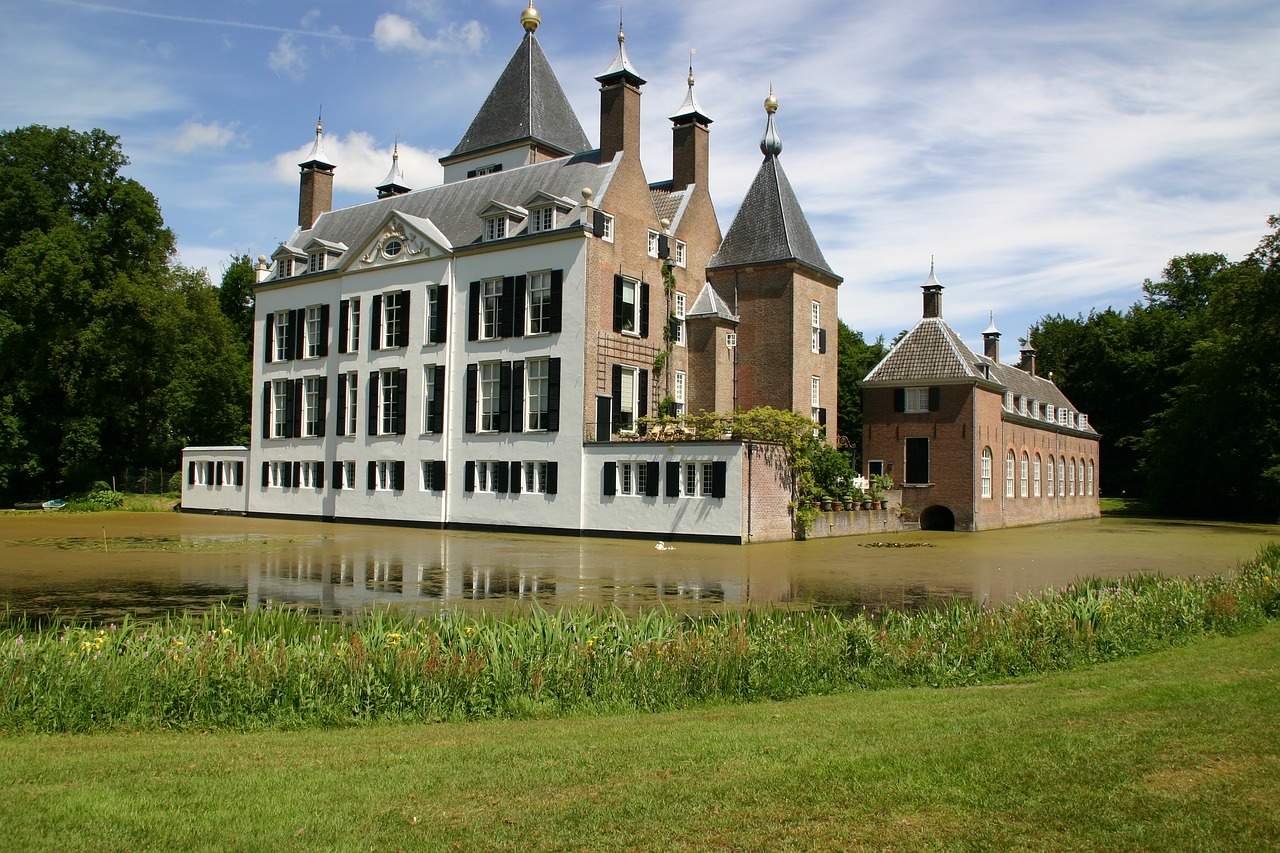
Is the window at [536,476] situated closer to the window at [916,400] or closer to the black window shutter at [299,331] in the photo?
the black window shutter at [299,331]

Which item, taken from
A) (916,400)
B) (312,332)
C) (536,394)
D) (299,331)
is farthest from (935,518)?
(299,331)

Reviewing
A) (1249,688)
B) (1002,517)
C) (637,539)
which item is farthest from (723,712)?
(1002,517)

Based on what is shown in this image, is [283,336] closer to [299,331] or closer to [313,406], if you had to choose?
[299,331]

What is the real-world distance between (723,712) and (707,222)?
34.3 meters

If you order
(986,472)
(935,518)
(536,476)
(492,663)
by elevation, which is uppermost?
(986,472)

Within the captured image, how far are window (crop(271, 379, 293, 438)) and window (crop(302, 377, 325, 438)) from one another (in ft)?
3.49

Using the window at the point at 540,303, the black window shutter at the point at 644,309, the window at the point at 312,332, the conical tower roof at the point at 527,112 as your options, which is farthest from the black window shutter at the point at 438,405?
the conical tower roof at the point at 527,112

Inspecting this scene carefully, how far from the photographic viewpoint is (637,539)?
32.0m

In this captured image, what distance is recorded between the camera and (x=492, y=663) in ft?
28.1

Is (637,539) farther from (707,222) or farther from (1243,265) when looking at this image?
(1243,265)

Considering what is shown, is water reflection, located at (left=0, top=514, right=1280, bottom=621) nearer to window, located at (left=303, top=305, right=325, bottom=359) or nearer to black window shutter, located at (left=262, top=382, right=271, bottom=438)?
black window shutter, located at (left=262, top=382, right=271, bottom=438)

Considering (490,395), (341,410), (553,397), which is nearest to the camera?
(553,397)

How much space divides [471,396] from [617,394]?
5.74m

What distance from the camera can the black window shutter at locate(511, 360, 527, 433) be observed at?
35625 millimetres
